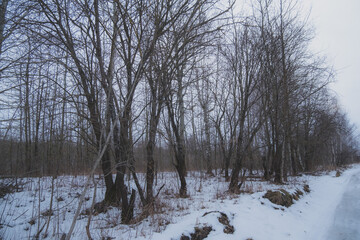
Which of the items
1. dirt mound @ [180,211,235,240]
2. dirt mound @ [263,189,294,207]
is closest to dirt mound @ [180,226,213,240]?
dirt mound @ [180,211,235,240]

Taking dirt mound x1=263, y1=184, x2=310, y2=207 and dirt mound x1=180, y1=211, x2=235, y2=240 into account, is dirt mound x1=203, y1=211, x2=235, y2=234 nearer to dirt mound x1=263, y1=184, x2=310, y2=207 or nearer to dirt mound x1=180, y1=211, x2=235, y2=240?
dirt mound x1=180, y1=211, x2=235, y2=240

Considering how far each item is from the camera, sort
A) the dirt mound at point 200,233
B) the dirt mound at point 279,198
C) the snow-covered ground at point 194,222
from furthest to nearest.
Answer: the dirt mound at point 279,198, the snow-covered ground at point 194,222, the dirt mound at point 200,233

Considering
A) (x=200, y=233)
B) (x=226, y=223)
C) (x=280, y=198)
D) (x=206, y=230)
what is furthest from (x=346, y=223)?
(x=200, y=233)

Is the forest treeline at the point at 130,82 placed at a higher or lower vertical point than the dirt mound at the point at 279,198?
higher

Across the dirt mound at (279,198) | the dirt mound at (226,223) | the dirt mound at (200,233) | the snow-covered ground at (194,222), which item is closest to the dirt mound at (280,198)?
the dirt mound at (279,198)

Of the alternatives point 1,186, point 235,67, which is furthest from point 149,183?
point 235,67

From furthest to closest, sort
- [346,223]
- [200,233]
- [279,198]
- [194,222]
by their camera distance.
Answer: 1. [279,198]
2. [346,223]
3. [194,222]
4. [200,233]

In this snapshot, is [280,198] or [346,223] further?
[280,198]

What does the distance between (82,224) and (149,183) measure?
1770mm

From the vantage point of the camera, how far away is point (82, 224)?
14.7 feet

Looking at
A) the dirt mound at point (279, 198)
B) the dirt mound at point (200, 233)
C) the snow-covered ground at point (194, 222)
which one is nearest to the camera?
the dirt mound at point (200, 233)

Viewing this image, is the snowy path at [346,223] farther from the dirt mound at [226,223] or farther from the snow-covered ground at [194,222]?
the dirt mound at [226,223]

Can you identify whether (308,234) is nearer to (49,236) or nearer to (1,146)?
(49,236)

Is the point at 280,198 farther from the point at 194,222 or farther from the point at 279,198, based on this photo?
the point at 194,222
